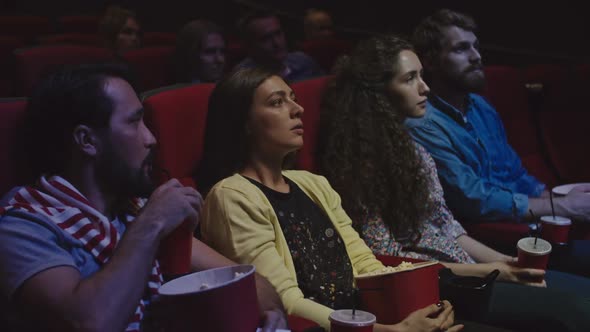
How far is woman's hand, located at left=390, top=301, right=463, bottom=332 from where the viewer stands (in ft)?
4.10

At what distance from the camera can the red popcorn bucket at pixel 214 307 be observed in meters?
0.94

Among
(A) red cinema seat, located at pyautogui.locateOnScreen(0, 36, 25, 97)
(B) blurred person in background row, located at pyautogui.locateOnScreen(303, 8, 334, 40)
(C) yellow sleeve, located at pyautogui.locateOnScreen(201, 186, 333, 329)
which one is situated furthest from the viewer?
(B) blurred person in background row, located at pyautogui.locateOnScreen(303, 8, 334, 40)

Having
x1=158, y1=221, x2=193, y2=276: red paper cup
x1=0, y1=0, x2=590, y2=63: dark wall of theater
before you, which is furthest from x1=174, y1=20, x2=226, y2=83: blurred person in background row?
x1=158, y1=221, x2=193, y2=276: red paper cup

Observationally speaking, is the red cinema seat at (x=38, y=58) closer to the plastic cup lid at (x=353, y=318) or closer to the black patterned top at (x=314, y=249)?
the black patterned top at (x=314, y=249)

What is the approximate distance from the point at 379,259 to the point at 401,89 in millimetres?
479

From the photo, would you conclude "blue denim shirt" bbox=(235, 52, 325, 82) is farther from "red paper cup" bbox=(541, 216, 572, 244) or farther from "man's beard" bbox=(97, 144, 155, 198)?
"man's beard" bbox=(97, 144, 155, 198)

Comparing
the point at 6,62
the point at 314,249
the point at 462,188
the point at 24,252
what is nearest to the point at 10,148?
the point at 24,252

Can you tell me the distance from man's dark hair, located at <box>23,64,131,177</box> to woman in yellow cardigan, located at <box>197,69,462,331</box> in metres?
0.35

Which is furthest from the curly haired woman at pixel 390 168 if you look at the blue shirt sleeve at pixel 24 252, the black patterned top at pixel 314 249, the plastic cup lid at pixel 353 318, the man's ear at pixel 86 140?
the blue shirt sleeve at pixel 24 252

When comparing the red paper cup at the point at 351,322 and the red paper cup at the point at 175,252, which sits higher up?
the red paper cup at the point at 175,252

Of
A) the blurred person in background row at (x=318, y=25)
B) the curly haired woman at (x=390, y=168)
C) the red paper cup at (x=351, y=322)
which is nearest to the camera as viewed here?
the red paper cup at (x=351, y=322)

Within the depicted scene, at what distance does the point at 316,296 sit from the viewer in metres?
1.46

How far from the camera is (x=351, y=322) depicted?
1.05m

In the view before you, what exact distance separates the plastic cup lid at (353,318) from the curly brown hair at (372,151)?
0.67 m
